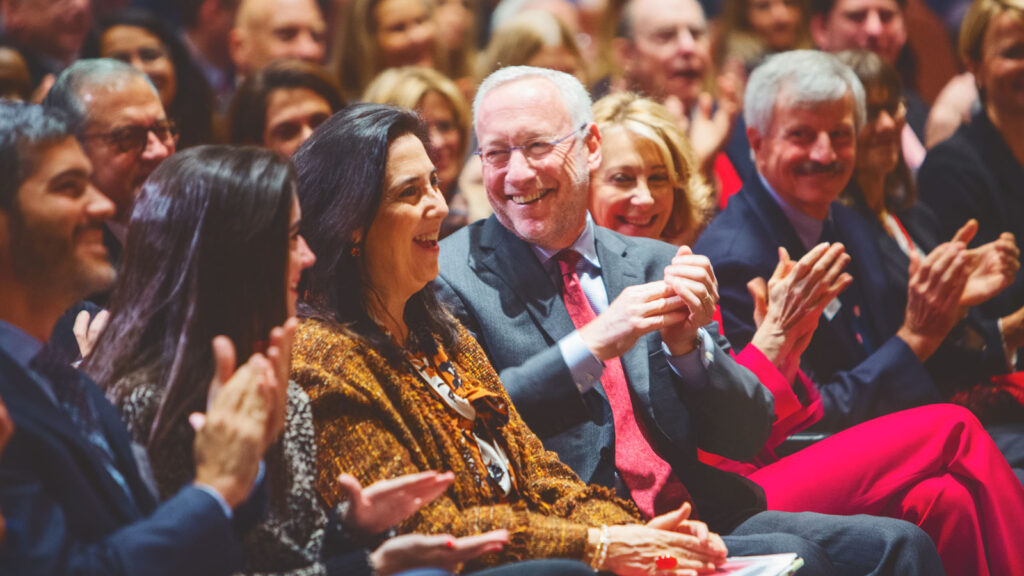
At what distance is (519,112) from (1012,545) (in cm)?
152

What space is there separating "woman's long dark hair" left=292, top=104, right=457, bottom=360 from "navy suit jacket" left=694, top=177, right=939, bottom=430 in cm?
117

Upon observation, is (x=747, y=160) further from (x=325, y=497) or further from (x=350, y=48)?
(x=325, y=497)

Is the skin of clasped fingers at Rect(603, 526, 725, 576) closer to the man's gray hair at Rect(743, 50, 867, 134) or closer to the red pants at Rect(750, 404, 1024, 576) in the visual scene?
the red pants at Rect(750, 404, 1024, 576)

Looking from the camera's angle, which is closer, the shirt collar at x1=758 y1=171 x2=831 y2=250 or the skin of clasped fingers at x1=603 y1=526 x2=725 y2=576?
the skin of clasped fingers at x1=603 y1=526 x2=725 y2=576

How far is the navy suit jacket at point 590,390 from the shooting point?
2.37m

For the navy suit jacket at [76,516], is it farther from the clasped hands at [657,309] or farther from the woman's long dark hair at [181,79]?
the woman's long dark hair at [181,79]

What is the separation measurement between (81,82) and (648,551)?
195 cm

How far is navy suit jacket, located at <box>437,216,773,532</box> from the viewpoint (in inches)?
93.4

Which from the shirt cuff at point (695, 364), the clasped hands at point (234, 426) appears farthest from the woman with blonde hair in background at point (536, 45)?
the clasped hands at point (234, 426)

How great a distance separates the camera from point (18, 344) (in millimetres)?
1584

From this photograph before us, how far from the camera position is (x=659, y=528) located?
2.15m

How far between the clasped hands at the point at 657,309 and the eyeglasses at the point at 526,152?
1.56 ft

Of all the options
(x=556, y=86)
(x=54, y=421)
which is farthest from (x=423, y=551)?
(x=556, y=86)

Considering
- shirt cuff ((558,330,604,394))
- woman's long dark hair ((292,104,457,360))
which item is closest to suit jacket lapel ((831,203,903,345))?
shirt cuff ((558,330,604,394))
